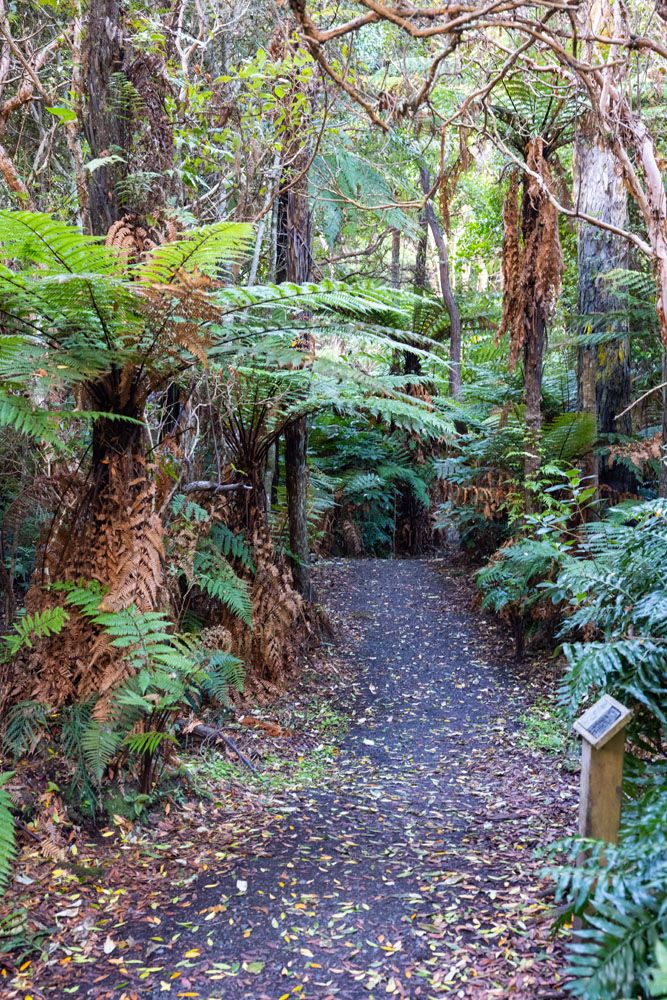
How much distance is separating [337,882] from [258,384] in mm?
2798

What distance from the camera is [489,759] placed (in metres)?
3.93

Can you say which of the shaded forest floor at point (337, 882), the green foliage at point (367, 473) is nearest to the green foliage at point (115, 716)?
the shaded forest floor at point (337, 882)

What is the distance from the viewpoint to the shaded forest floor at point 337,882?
2.21m

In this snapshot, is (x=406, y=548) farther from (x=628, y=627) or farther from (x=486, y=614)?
(x=628, y=627)

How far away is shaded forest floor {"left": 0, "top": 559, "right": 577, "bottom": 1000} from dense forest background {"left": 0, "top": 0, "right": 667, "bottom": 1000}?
9.8 inches

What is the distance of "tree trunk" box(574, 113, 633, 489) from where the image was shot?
6047 mm

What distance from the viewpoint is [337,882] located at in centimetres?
271

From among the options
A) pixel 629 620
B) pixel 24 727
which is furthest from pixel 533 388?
pixel 24 727

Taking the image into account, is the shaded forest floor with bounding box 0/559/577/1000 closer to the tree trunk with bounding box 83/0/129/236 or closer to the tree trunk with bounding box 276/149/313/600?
the tree trunk with bounding box 276/149/313/600

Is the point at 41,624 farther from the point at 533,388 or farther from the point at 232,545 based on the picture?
the point at 533,388

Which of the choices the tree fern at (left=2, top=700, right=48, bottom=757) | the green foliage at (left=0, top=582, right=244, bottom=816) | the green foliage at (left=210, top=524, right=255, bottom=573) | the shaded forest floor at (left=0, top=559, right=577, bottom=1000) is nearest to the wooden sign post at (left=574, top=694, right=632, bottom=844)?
the shaded forest floor at (left=0, top=559, right=577, bottom=1000)

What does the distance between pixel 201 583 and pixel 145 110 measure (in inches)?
100

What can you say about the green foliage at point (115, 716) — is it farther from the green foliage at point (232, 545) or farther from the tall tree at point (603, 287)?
the tall tree at point (603, 287)

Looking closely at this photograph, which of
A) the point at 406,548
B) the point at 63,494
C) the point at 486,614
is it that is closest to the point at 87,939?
the point at 63,494
